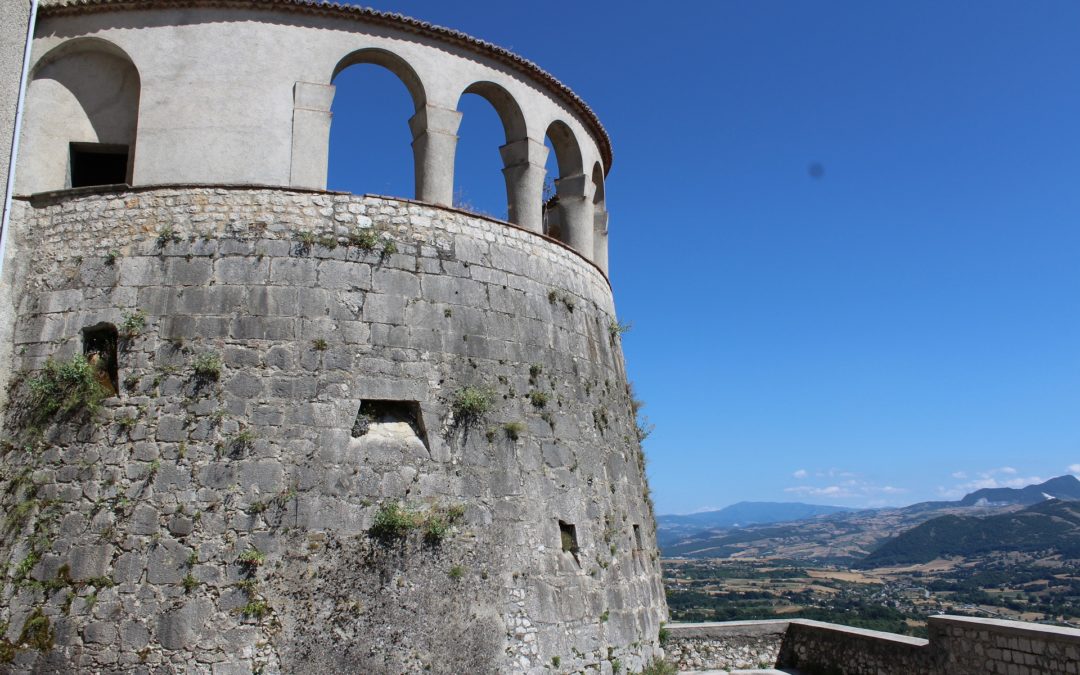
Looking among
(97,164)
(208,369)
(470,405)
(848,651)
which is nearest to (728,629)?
(848,651)

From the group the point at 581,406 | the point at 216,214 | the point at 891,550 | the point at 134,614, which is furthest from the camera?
the point at 891,550

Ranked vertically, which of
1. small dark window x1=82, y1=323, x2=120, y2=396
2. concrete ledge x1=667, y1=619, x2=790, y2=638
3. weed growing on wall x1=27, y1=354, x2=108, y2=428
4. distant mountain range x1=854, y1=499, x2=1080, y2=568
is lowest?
distant mountain range x1=854, y1=499, x2=1080, y2=568

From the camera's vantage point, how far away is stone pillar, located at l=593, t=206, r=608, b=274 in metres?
16.6

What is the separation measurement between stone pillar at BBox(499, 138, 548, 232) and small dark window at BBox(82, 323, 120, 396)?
20.4 ft

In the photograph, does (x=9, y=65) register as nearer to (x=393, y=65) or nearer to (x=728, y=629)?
(x=393, y=65)

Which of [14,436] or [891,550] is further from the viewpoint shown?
[891,550]

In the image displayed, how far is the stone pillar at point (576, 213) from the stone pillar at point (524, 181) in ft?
4.75

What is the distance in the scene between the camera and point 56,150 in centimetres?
1222

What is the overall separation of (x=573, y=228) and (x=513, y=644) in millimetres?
7721

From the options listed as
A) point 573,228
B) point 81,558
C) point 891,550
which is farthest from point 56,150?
point 891,550

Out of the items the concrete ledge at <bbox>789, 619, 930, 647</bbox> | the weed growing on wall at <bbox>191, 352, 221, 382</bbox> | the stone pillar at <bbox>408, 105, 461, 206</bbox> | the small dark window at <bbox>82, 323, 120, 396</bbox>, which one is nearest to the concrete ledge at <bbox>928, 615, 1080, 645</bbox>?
Result: the concrete ledge at <bbox>789, 619, 930, 647</bbox>

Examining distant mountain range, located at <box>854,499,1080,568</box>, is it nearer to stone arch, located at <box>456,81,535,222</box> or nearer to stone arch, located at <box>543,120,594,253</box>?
stone arch, located at <box>543,120,594,253</box>

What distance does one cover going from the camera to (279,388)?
10422 mm

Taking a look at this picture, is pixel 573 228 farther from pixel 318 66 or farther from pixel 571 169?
pixel 318 66
